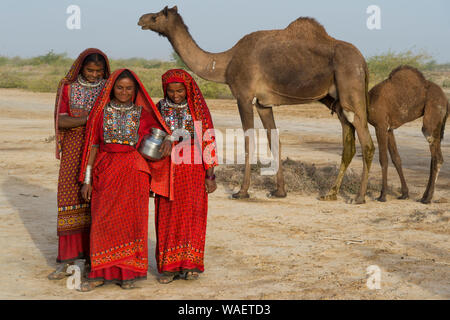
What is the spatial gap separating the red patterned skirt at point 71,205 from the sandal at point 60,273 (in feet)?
0.23

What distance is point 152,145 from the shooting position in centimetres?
494

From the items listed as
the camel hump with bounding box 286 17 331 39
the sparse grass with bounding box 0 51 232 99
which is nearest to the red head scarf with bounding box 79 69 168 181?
the camel hump with bounding box 286 17 331 39

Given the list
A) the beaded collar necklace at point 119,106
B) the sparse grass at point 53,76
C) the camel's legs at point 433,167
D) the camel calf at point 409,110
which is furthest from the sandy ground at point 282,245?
the sparse grass at point 53,76

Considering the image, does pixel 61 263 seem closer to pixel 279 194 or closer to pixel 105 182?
pixel 105 182

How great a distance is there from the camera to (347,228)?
7.21 m

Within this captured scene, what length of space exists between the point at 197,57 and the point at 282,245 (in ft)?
12.9

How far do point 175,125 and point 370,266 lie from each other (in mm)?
2177

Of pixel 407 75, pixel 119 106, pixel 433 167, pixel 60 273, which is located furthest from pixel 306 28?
pixel 60 273

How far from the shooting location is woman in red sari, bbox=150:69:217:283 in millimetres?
5129

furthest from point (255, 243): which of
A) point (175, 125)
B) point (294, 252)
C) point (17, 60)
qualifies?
point (17, 60)

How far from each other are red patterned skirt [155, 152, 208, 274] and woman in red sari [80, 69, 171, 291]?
0.20m

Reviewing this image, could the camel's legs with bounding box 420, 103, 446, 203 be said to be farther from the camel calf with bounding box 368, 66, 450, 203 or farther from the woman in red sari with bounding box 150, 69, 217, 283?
the woman in red sari with bounding box 150, 69, 217, 283

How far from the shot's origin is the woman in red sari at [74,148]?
17.1 ft

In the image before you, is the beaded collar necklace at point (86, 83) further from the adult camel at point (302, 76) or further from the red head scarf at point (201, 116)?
the adult camel at point (302, 76)
